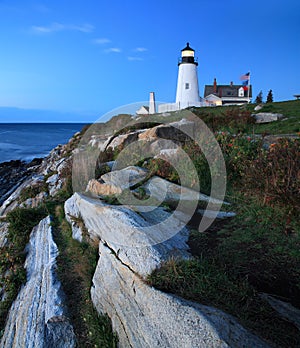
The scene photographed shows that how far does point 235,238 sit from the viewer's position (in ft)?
15.9

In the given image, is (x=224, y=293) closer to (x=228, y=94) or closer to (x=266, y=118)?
(x=266, y=118)

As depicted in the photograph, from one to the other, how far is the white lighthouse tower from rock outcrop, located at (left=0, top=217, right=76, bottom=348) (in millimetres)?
36510

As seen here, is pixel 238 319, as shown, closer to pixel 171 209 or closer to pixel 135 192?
pixel 171 209

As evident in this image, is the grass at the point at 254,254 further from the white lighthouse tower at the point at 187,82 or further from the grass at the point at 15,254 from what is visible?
the white lighthouse tower at the point at 187,82

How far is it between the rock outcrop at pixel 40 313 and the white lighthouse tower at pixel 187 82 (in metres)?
36.5

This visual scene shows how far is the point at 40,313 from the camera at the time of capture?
4465 millimetres

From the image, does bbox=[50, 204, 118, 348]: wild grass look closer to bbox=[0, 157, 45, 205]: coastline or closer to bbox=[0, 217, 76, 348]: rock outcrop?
bbox=[0, 217, 76, 348]: rock outcrop

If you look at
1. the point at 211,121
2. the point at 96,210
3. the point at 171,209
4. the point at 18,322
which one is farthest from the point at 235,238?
the point at 211,121

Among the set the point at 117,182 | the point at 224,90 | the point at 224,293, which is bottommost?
the point at 224,293

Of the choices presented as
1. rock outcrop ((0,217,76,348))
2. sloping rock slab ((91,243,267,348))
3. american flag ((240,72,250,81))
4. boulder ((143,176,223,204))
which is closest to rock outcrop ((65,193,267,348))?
sloping rock slab ((91,243,267,348))

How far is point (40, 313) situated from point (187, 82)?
39.7m

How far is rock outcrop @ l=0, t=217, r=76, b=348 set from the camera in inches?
160

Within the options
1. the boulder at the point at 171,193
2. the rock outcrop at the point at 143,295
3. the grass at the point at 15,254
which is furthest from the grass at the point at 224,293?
the grass at the point at 15,254

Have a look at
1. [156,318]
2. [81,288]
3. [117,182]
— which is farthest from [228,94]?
[156,318]
